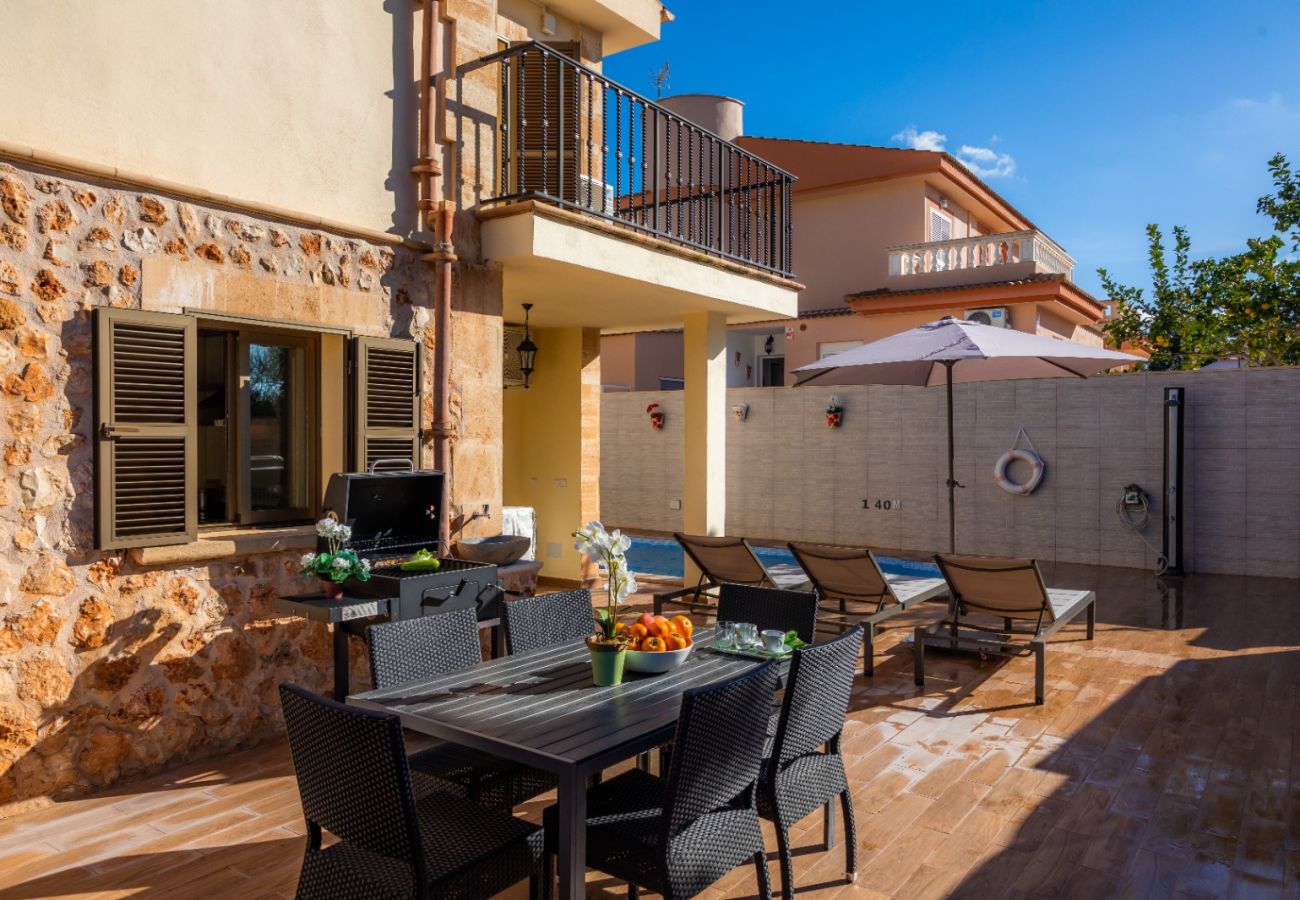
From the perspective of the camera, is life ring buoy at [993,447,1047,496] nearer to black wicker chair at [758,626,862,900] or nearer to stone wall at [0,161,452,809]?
black wicker chair at [758,626,862,900]

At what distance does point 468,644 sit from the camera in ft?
13.5

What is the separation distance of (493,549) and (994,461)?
27.6 ft

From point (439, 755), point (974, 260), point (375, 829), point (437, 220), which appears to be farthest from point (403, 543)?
point (974, 260)

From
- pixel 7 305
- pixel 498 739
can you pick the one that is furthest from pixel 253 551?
pixel 498 739

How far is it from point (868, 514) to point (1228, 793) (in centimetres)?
904

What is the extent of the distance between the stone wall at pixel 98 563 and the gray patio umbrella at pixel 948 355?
4.61 m

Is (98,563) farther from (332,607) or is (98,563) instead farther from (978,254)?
Result: (978,254)

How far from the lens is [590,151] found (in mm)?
7828

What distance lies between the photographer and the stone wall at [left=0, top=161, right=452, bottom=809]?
4305mm

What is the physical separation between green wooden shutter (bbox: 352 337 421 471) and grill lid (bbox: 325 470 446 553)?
266mm

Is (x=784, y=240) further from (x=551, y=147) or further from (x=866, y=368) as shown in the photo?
(x=551, y=147)

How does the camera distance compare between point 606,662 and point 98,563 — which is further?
point 98,563

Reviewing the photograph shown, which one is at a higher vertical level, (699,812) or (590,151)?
(590,151)

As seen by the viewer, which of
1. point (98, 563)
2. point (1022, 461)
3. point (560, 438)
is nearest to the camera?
point (98, 563)
